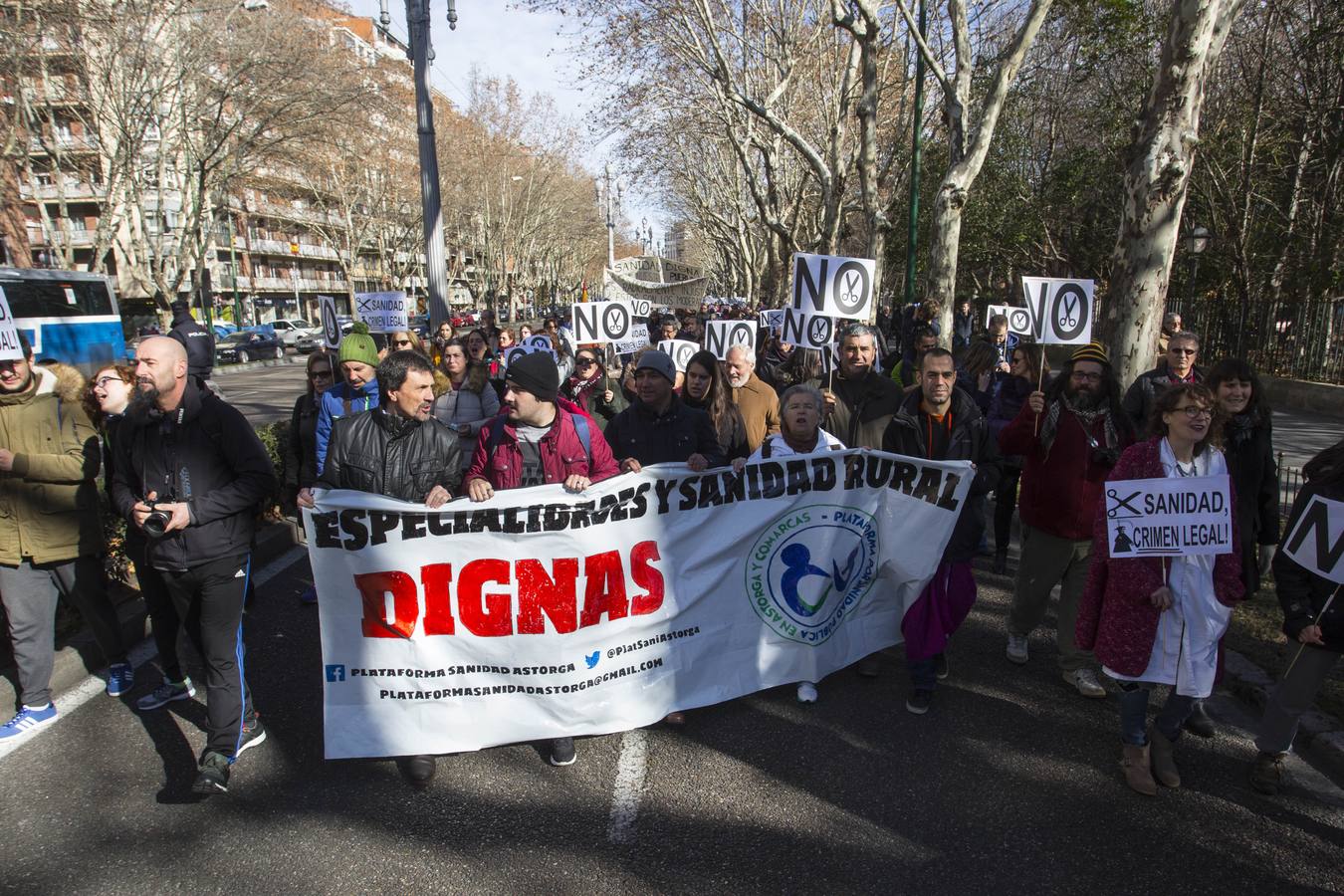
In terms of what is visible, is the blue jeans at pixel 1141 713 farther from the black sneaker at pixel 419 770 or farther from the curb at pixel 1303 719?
the black sneaker at pixel 419 770

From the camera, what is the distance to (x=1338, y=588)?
3.02m

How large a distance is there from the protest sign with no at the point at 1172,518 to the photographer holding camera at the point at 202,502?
3.64 m

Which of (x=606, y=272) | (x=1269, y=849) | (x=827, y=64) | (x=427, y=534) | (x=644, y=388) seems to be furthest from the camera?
(x=827, y=64)

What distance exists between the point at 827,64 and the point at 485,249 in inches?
1199

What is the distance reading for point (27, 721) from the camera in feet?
12.6

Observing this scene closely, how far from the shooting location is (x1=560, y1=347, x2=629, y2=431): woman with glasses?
6.95m

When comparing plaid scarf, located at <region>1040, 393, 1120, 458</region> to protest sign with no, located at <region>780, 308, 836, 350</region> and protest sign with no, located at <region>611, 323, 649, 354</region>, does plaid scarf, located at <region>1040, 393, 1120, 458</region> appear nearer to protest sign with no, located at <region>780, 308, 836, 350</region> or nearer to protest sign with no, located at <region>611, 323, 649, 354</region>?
protest sign with no, located at <region>780, 308, 836, 350</region>

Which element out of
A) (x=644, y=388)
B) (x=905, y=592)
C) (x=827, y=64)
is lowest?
(x=905, y=592)

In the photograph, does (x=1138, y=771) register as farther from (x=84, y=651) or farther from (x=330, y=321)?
(x=330, y=321)

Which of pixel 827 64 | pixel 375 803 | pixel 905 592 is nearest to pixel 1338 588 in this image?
pixel 905 592

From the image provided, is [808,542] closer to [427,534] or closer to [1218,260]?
[427,534]

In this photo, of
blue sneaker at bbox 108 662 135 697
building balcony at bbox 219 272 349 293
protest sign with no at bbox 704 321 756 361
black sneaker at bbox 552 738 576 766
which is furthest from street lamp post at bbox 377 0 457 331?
building balcony at bbox 219 272 349 293

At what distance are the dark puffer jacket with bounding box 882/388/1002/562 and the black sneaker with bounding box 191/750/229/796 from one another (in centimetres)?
339

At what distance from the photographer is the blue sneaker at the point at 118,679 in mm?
4219
